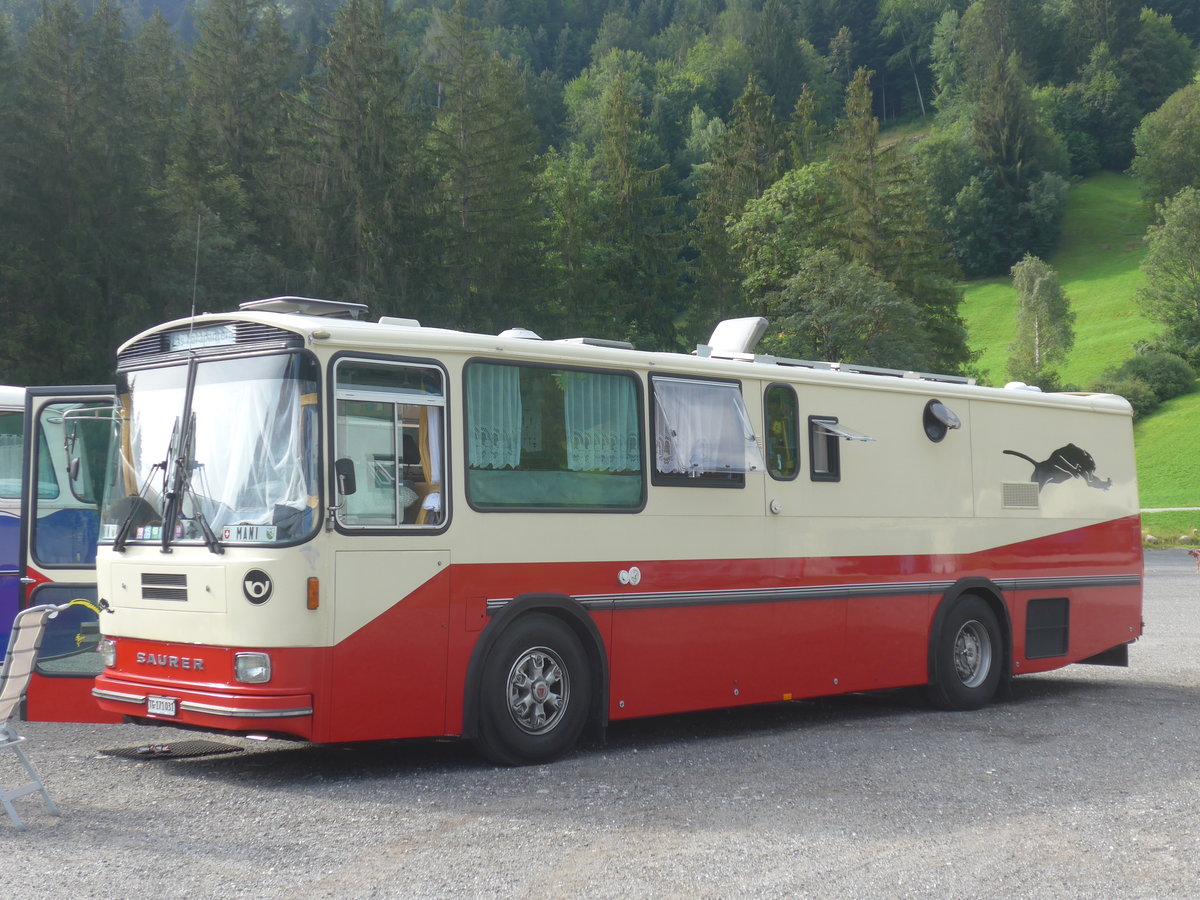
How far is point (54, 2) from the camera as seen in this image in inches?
1834

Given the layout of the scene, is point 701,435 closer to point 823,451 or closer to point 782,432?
point 782,432

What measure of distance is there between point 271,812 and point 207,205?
42.6 meters

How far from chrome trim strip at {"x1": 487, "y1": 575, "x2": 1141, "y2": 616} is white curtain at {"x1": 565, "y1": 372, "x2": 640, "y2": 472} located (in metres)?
0.94

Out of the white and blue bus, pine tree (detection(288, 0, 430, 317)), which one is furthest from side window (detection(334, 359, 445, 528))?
pine tree (detection(288, 0, 430, 317))

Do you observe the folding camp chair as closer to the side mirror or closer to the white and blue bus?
the side mirror

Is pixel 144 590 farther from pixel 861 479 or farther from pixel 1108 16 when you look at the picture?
pixel 1108 16

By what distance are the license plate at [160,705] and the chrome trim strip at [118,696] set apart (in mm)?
72

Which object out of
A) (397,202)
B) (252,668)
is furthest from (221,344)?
(397,202)

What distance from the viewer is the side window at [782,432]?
10.9 metres

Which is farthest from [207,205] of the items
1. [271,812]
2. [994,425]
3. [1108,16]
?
[1108,16]

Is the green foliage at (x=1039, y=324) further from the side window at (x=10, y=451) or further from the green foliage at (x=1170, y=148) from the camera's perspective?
the side window at (x=10, y=451)

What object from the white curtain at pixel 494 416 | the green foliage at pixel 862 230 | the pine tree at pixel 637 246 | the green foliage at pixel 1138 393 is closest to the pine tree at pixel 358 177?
the pine tree at pixel 637 246

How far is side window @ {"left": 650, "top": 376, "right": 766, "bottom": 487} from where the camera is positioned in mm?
10117

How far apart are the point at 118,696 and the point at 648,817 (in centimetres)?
362
